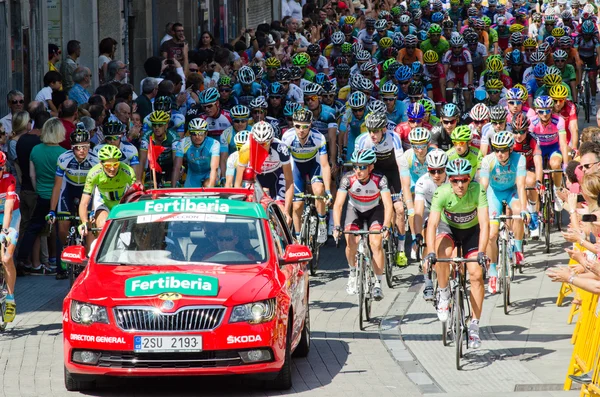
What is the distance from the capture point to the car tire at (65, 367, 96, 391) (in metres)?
11.3

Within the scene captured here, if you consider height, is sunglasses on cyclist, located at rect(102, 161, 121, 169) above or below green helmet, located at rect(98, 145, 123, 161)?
below

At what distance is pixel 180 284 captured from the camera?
11.1 metres

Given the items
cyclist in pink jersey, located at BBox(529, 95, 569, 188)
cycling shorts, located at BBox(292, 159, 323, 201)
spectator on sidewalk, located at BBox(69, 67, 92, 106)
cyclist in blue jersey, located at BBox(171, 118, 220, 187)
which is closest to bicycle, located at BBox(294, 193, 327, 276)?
cycling shorts, located at BBox(292, 159, 323, 201)

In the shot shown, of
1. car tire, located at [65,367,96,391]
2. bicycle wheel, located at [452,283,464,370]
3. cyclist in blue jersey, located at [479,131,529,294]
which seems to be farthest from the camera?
cyclist in blue jersey, located at [479,131,529,294]

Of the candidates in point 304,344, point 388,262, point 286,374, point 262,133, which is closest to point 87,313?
point 286,374

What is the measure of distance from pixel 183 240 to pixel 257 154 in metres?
5.11

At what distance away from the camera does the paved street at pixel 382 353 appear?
11656 millimetres

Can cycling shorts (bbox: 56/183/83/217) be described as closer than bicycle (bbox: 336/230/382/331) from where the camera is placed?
No

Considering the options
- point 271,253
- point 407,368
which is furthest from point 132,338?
point 407,368

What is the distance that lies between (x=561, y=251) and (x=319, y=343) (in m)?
7.14

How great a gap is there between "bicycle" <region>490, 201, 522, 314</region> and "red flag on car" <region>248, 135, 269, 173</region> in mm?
2871

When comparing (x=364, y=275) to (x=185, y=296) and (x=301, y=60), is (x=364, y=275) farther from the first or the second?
(x=301, y=60)

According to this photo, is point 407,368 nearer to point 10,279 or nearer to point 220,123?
point 10,279

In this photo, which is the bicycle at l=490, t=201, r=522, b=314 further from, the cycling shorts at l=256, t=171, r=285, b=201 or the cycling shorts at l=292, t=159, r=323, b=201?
the cycling shorts at l=292, t=159, r=323, b=201
